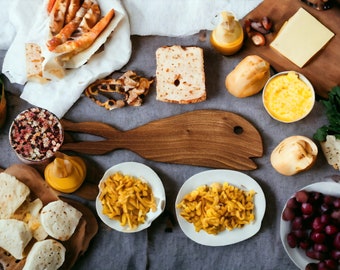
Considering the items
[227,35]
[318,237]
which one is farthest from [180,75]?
[318,237]

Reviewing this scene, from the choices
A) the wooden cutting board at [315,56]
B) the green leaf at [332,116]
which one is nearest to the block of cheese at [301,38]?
the wooden cutting board at [315,56]

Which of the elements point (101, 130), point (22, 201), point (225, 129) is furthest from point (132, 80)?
point (22, 201)

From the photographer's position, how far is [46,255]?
158 centimetres

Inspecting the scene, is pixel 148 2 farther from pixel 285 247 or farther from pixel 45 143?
pixel 285 247

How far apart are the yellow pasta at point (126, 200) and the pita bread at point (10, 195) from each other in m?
0.23

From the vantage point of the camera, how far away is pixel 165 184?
5.65ft

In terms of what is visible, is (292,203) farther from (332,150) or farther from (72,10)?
(72,10)

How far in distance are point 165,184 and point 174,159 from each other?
0.08m

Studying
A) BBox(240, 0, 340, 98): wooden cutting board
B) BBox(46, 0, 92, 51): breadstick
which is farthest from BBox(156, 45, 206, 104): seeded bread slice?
BBox(46, 0, 92, 51): breadstick

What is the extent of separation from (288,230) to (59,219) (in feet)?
2.19

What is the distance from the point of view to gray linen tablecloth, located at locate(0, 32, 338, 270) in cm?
168

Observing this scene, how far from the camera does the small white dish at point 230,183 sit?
165cm

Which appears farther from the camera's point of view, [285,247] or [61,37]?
[61,37]

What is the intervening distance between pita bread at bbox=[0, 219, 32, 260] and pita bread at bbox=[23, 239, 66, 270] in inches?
1.3
